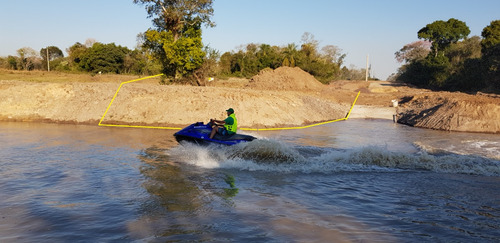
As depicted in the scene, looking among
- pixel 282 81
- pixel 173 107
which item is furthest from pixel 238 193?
pixel 282 81

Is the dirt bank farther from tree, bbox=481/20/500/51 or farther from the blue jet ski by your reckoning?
tree, bbox=481/20/500/51

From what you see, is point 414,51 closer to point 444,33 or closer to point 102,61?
point 444,33

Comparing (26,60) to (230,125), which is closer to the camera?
(230,125)

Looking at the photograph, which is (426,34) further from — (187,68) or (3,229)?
(3,229)

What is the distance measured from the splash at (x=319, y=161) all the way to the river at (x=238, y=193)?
0.10 feet

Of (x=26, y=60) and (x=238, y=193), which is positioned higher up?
(x=26, y=60)

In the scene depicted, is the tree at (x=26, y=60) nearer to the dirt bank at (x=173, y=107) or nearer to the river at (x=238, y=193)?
the dirt bank at (x=173, y=107)

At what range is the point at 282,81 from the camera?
37375 millimetres

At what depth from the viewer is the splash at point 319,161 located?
1120cm

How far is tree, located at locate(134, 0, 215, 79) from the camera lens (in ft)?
84.6

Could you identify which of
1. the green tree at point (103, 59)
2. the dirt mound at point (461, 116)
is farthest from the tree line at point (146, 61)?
the dirt mound at point (461, 116)

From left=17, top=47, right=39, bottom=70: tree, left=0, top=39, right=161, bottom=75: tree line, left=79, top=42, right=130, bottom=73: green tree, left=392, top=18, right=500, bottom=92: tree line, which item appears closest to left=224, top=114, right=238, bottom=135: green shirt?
left=392, top=18, right=500, bottom=92: tree line

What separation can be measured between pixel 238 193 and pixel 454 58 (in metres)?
50.1

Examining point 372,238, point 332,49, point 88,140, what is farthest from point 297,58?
point 372,238
